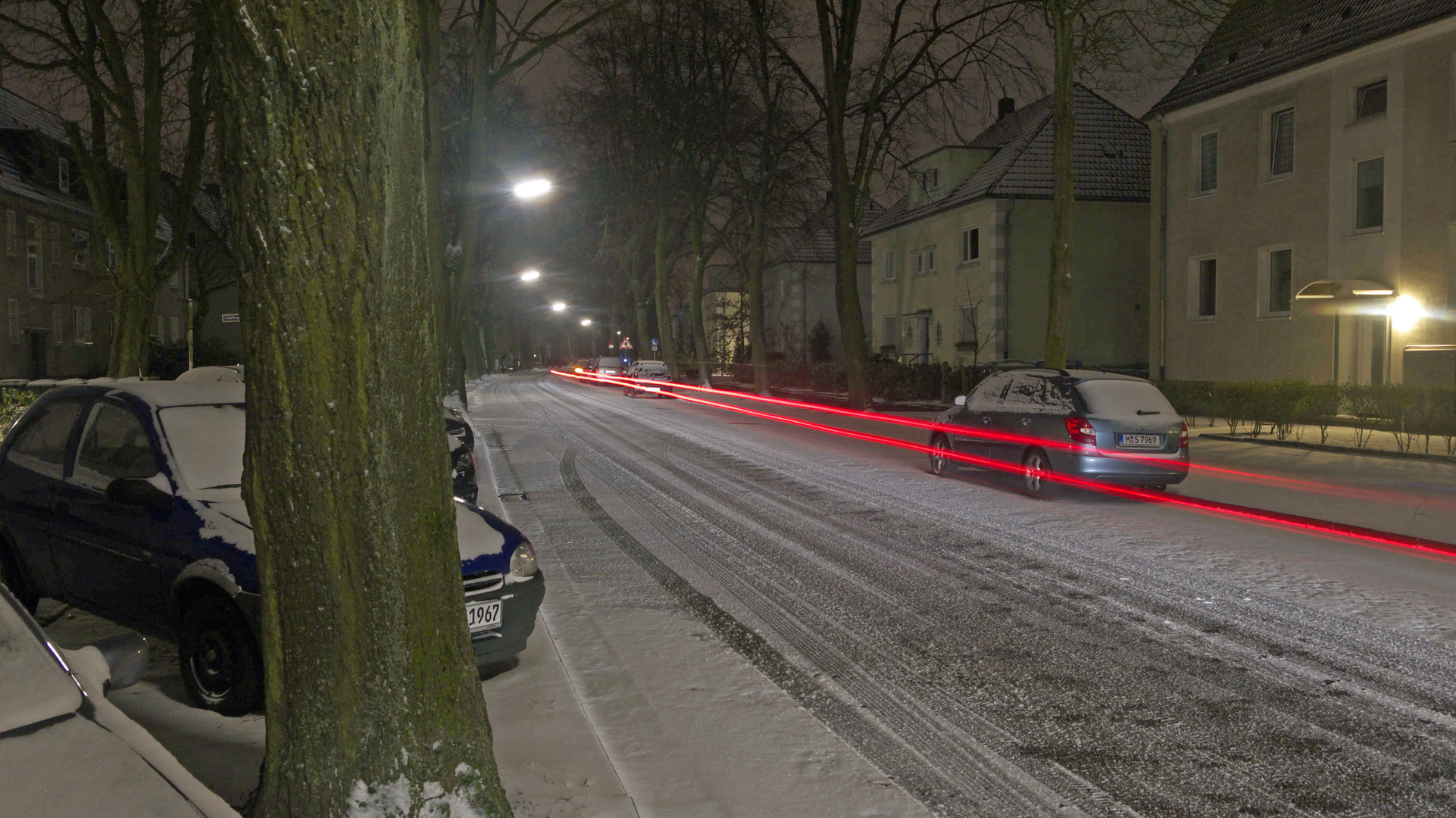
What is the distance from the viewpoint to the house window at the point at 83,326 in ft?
140

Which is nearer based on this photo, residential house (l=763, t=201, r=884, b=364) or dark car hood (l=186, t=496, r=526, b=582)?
dark car hood (l=186, t=496, r=526, b=582)

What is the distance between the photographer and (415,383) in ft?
10.6

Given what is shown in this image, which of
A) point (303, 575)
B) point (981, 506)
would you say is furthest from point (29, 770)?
point (981, 506)

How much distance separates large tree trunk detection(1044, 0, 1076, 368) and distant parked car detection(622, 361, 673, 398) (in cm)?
2793

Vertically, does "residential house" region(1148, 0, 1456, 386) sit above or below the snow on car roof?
above

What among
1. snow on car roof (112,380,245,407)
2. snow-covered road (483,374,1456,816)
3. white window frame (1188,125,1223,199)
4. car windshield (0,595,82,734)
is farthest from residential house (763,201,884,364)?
car windshield (0,595,82,734)

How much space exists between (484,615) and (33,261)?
42610 millimetres

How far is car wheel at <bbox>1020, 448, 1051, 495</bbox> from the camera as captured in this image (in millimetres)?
13211

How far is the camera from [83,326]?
142 ft

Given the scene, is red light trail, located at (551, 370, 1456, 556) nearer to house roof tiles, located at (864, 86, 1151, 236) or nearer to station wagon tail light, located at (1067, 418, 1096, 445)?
station wagon tail light, located at (1067, 418, 1096, 445)

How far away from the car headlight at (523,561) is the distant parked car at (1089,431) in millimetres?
8526

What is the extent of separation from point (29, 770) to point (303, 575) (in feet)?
3.09

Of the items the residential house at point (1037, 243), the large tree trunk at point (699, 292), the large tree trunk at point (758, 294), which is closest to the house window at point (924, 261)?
the residential house at point (1037, 243)

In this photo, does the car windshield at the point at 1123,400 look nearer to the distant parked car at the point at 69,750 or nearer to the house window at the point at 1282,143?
the distant parked car at the point at 69,750
